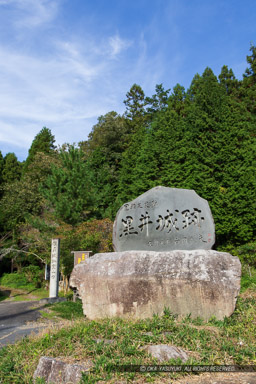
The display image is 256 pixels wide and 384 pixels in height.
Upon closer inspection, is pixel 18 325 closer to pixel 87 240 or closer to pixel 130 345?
pixel 130 345

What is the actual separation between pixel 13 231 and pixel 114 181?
7.63m

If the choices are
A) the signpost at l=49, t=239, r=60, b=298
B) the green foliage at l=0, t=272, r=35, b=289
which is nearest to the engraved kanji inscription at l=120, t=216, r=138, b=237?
the signpost at l=49, t=239, r=60, b=298

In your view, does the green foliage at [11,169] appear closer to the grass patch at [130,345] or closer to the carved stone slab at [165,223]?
the carved stone slab at [165,223]

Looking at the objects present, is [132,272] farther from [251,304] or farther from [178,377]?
[251,304]

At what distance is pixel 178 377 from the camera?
9.62ft

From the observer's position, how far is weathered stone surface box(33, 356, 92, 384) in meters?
2.96

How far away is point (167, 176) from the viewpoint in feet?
49.8

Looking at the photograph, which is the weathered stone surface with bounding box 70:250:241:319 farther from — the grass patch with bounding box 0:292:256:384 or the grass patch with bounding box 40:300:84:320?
the grass patch with bounding box 40:300:84:320

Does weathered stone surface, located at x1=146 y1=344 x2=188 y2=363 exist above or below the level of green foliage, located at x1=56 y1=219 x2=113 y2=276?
below

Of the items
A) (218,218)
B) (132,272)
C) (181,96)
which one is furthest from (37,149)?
(132,272)

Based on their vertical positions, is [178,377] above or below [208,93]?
below

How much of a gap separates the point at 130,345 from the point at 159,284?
3.91 feet

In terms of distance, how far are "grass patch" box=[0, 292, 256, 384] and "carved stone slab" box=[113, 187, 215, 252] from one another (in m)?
1.29

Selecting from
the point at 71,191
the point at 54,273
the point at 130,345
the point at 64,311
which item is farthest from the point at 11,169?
the point at 130,345
